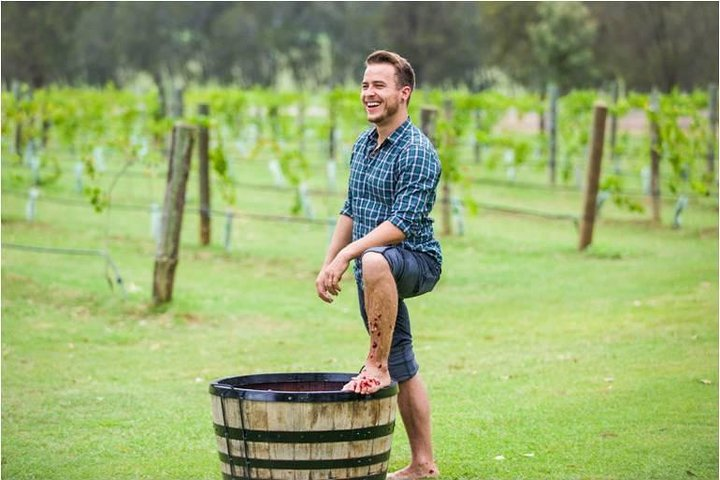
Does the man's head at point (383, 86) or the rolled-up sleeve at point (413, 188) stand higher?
the man's head at point (383, 86)

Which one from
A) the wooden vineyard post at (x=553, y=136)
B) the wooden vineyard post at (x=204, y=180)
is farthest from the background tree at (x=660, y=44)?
the wooden vineyard post at (x=204, y=180)

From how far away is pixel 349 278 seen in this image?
13.7m

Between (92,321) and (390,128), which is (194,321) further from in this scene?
(390,128)

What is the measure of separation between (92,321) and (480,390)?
4296mm

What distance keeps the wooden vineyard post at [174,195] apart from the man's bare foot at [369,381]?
6.51 m

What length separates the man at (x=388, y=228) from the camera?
489 cm

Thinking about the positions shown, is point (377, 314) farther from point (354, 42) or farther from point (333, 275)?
Result: point (354, 42)

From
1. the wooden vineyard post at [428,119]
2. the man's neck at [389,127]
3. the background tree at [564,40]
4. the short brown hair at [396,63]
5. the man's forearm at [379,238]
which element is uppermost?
the background tree at [564,40]

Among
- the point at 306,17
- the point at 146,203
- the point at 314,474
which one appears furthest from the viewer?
the point at 306,17

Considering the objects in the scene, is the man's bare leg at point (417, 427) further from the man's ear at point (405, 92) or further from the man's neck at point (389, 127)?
the man's ear at point (405, 92)

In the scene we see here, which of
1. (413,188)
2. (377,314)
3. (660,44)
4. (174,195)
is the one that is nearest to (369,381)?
(377,314)

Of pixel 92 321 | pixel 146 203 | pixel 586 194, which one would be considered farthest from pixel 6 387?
pixel 146 203

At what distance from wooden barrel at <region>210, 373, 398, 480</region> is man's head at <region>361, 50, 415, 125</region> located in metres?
1.05

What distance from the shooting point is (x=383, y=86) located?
16.7ft
